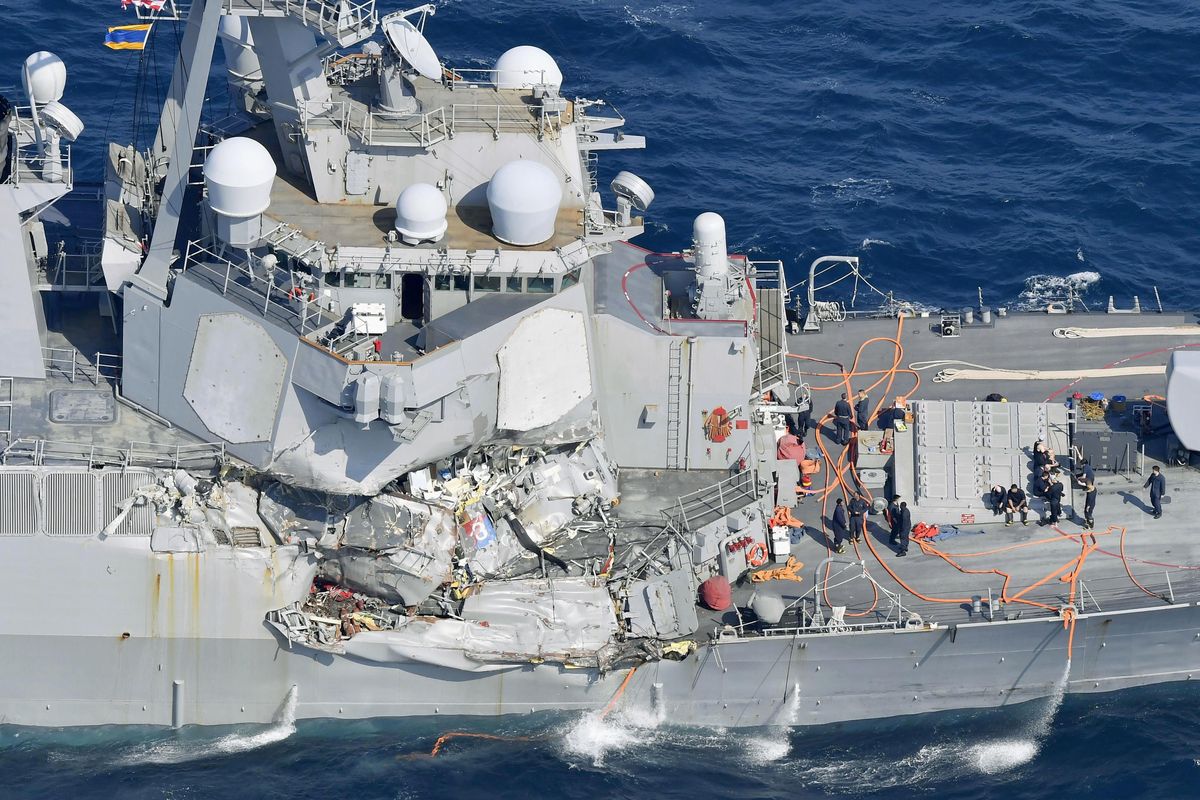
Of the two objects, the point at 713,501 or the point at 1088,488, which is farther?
the point at 1088,488

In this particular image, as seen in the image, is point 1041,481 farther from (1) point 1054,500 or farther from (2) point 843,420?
(2) point 843,420

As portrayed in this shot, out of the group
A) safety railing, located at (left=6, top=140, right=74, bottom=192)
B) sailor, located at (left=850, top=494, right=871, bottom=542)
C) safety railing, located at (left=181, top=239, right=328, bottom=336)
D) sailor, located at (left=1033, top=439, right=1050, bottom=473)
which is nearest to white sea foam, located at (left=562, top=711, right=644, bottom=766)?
sailor, located at (left=850, top=494, right=871, bottom=542)

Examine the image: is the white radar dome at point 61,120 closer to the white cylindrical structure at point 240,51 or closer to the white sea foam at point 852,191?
the white cylindrical structure at point 240,51

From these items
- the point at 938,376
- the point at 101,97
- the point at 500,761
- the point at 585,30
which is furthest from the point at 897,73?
the point at 500,761

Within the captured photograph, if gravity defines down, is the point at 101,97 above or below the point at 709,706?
above

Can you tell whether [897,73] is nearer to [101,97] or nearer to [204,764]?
[101,97]

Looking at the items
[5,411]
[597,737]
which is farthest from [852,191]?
[5,411]
